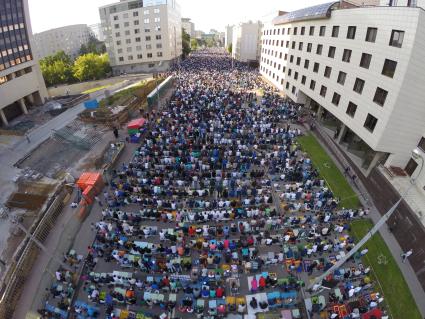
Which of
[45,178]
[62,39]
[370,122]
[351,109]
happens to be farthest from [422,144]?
[62,39]

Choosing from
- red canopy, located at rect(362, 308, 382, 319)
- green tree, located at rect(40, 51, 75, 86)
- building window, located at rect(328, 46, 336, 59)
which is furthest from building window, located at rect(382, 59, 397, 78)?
green tree, located at rect(40, 51, 75, 86)

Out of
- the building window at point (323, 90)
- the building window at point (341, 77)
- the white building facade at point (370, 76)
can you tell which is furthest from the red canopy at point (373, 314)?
the building window at point (323, 90)

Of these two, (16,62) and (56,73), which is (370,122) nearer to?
(16,62)

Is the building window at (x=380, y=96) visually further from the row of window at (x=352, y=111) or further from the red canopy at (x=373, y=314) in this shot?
the red canopy at (x=373, y=314)

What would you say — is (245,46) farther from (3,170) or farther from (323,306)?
(323,306)

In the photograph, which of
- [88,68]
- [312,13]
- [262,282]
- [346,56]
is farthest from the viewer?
[88,68]

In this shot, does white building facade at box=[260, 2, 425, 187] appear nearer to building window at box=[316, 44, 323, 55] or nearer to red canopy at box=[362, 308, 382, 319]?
building window at box=[316, 44, 323, 55]
